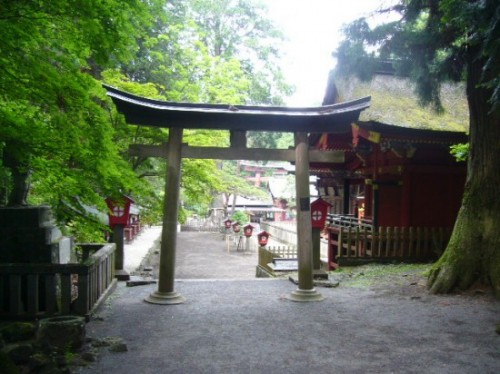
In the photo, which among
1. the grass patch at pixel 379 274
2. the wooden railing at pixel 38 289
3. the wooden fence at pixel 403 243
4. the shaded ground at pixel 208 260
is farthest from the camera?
the shaded ground at pixel 208 260

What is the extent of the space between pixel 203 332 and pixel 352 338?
6.56 feet

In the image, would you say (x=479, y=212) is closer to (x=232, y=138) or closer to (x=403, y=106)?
(x=232, y=138)

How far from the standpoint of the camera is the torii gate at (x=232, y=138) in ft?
26.1

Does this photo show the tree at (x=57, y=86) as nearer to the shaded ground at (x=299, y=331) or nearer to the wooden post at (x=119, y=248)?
the shaded ground at (x=299, y=331)

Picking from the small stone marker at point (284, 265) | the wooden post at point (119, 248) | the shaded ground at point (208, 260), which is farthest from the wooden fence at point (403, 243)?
the shaded ground at point (208, 260)

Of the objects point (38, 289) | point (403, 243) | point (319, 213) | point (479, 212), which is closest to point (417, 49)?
point (479, 212)

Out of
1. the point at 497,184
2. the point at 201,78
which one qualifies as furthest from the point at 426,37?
the point at 201,78

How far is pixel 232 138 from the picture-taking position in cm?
860

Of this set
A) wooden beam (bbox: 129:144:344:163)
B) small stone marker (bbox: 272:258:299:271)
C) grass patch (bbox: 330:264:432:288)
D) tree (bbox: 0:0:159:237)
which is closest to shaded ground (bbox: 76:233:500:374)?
grass patch (bbox: 330:264:432:288)

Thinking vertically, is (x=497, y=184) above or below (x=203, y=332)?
above

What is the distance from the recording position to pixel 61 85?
4.98m

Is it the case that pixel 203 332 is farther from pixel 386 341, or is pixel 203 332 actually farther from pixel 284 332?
pixel 386 341

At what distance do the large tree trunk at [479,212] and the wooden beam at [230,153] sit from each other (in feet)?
8.78

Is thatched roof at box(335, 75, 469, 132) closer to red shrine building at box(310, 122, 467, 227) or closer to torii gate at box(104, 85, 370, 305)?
red shrine building at box(310, 122, 467, 227)
